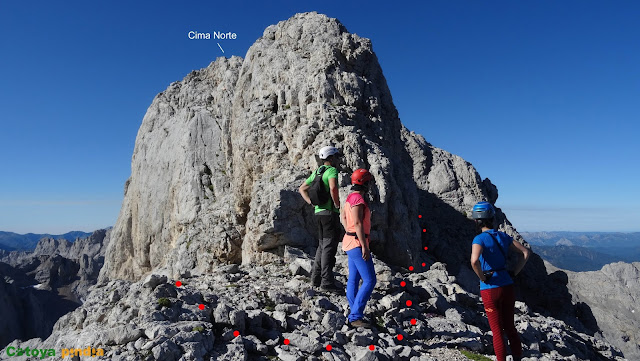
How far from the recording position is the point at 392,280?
456 inches

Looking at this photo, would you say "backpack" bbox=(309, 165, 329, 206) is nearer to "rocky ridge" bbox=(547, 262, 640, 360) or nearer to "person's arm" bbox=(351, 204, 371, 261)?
"person's arm" bbox=(351, 204, 371, 261)

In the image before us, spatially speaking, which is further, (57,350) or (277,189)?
(277,189)

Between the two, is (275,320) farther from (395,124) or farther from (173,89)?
(173,89)

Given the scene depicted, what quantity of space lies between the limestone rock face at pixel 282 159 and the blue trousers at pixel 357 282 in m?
6.94

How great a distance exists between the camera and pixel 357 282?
876 centimetres

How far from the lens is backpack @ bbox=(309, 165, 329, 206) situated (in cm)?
1025

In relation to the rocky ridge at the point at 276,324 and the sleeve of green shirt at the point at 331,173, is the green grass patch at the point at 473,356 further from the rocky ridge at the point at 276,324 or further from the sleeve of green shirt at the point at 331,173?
the sleeve of green shirt at the point at 331,173

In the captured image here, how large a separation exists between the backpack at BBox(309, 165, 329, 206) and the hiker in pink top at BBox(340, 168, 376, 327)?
5.47ft

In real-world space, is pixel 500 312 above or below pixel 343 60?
below

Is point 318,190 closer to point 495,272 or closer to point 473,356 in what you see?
point 495,272

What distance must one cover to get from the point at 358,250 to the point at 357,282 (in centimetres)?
95

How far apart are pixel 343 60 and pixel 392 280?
1359 cm

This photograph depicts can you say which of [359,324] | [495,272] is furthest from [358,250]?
[495,272]

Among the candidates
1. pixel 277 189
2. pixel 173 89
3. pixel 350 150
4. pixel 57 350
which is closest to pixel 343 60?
pixel 350 150
